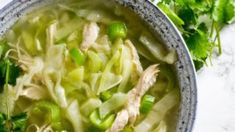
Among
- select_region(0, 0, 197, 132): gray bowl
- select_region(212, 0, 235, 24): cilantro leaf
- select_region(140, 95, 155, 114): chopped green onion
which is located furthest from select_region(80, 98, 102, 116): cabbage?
select_region(212, 0, 235, 24): cilantro leaf

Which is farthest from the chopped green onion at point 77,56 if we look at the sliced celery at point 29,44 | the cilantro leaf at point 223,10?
the cilantro leaf at point 223,10

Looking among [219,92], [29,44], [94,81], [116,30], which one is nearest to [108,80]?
[94,81]

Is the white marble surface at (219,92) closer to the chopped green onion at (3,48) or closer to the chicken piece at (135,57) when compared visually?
the chicken piece at (135,57)

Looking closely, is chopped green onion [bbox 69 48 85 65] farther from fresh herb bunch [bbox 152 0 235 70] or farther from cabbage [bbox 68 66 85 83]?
fresh herb bunch [bbox 152 0 235 70]

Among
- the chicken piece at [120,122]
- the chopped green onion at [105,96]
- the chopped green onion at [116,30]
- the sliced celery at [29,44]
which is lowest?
the chicken piece at [120,122]

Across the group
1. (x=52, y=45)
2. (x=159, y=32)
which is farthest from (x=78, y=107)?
(x=159, y=32)
